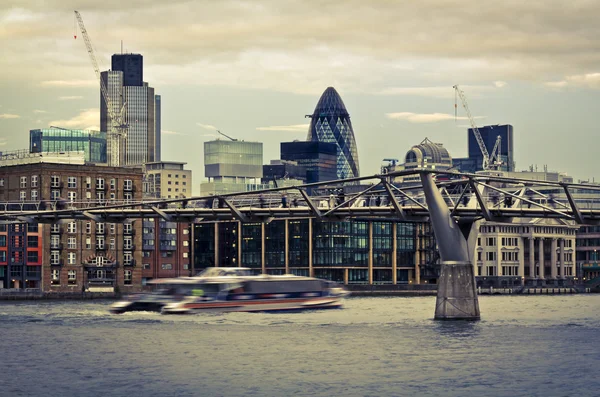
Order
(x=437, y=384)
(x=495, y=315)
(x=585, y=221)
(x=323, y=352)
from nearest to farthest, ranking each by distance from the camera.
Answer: (x=437, y=384), (x=323, y=352), (x=585, y=221), (x=495, y=315)

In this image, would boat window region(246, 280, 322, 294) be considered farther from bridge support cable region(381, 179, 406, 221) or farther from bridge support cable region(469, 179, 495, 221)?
bridge support cable region(469, 179, 495, 221)

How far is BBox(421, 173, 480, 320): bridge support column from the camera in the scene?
4112 inches

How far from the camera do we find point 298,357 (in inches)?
3268

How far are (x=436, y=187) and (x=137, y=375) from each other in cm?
3986

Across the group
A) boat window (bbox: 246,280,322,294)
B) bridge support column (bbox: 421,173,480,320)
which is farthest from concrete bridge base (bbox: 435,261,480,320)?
boat window (bbox: 246,280,322,294)

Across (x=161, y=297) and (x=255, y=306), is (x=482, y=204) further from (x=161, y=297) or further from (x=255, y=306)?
(x=161, y=297)

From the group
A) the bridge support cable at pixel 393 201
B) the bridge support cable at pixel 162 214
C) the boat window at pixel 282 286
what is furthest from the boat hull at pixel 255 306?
the bridge support cable at pixel 393 201

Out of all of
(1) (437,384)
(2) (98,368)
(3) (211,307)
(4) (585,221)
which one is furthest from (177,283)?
(1) (437,384)

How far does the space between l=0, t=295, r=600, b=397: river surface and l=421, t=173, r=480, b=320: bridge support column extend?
162 cm

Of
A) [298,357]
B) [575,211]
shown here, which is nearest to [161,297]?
[575,211]

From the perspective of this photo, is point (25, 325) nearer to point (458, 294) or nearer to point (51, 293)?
point (458, 294)

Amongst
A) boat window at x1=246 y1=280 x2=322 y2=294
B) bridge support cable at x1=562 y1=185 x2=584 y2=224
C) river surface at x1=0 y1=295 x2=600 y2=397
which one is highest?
bridge support cable at x1=562 y1=185 x2=584 y2=224

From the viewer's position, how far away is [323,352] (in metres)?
86.2

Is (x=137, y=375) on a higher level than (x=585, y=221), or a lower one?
lower
